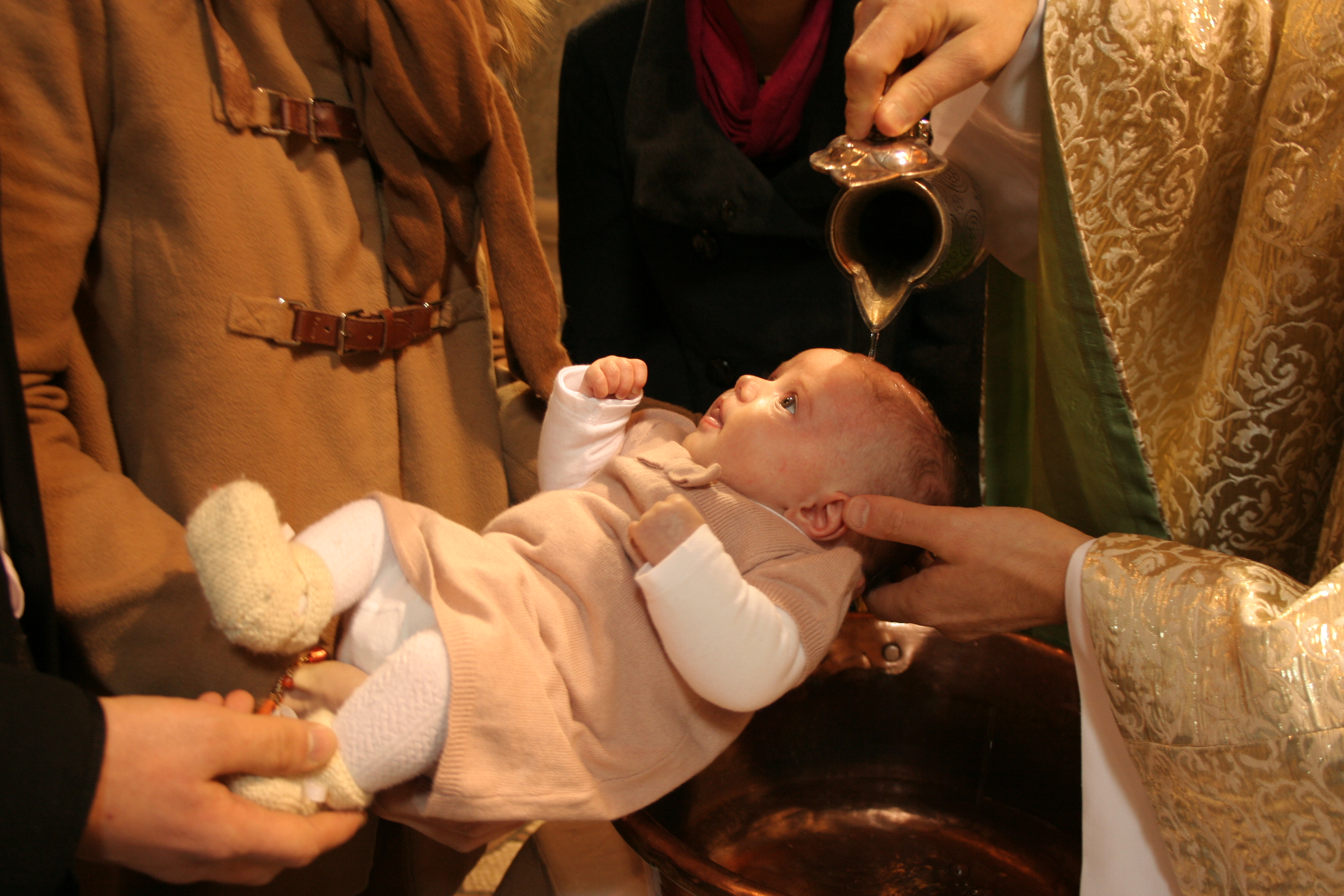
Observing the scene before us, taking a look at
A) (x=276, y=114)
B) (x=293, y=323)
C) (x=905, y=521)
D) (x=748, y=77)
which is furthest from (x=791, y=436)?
(x=748, y=77)

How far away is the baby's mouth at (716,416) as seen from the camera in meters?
1.29

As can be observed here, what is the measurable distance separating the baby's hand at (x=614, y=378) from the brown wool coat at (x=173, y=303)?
0.77 ft

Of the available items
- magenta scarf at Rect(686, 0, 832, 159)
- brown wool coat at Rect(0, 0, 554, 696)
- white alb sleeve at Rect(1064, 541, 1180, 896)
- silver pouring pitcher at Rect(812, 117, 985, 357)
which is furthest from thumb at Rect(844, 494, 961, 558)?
magenta scarf at Rect(686, 0, 832, 159)

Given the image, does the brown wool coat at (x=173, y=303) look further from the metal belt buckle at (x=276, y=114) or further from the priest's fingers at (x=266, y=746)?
the priest's fingers at (x=266, y=746)

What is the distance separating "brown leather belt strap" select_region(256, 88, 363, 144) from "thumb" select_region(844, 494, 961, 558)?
83 cm

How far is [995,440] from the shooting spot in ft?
5.53

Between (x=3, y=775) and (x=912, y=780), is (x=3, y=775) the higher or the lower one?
the higher one

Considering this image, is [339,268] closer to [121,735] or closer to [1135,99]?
[121,735]

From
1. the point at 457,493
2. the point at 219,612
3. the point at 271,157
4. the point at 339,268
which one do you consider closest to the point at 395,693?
the point at 219,612

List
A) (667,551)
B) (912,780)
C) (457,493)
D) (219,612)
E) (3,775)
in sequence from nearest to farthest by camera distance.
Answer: (3,775) < (219,612) < (667,551) < (457,493) < (912,780)

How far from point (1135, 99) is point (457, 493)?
1067 mm

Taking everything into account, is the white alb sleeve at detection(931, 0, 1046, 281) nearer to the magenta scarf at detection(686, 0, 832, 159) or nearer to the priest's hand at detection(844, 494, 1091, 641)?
the magenta scarf at detection(686, 0, 832, 159)

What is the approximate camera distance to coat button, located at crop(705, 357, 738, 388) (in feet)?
6.53

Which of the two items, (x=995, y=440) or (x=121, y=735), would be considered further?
(x=995, y=440)
